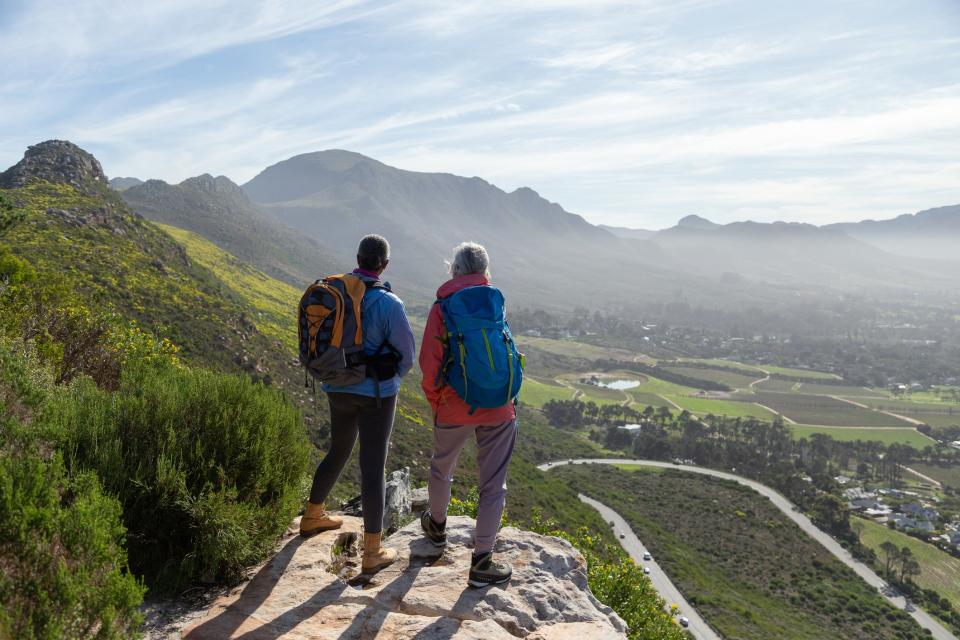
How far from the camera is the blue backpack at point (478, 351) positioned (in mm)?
3750

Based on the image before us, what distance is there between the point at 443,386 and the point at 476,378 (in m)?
0.31

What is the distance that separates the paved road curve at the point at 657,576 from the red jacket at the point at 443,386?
28767 mm

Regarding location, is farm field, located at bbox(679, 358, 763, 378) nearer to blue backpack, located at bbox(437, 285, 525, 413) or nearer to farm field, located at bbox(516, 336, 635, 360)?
farm field, located at bbox(516, 336, 635, 360)

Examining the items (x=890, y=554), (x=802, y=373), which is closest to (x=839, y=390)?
(x=802, y=373)

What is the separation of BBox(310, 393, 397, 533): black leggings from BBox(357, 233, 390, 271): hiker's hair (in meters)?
0.97

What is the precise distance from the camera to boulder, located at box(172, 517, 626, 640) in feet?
11.4

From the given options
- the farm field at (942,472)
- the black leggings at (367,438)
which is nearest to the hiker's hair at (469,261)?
the black leggings at (367,438)

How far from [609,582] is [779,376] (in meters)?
183

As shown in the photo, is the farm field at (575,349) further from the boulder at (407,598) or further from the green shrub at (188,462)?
the green shrub at (188,462)

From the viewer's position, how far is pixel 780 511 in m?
62.5

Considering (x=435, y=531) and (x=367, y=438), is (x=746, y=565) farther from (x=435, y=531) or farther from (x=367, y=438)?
(x=367, y=438)

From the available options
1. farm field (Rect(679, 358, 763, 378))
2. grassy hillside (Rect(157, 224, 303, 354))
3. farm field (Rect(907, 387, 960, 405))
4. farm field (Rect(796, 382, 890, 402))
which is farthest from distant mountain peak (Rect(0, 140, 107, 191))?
farm field (Rect(907, 387, 960, 405))

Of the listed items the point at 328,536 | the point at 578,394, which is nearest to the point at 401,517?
the point at 328,536

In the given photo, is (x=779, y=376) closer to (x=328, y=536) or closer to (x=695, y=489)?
(x=695, y=489)
